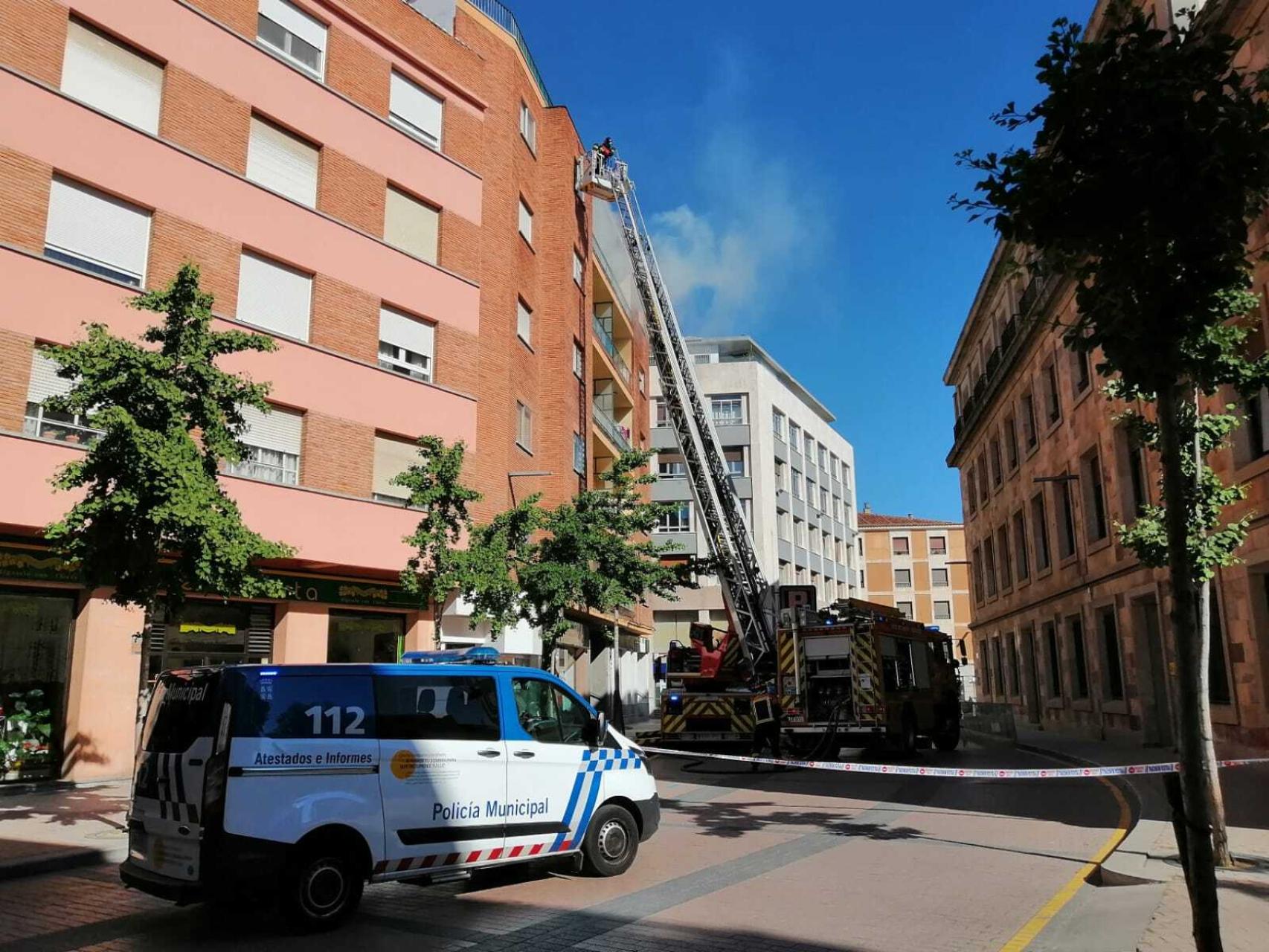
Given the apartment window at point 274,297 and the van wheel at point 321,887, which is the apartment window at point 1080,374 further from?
the van wheel at point 321,887

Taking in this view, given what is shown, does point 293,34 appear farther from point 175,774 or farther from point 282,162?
point 175,774

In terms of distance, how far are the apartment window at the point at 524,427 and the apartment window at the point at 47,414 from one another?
34.9 feet

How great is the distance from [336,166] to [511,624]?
965 centimetres

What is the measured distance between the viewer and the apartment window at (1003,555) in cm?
3706

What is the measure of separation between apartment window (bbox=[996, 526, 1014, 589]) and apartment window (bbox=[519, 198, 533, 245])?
20.4 m

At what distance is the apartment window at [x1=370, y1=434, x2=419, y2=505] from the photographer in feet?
65.4

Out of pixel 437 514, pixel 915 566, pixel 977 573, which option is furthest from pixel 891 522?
pixel 437 514

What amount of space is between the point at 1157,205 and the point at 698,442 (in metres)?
20.9

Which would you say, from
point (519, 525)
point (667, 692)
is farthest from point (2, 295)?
point (667, 692)

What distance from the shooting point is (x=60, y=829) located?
34.7ft

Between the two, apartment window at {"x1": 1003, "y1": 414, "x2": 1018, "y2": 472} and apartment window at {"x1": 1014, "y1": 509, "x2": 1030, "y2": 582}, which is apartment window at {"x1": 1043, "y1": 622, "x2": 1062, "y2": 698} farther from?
apartment window at {"x1": 1003, "y1": 414, "x2": 1018, "y2": 472}

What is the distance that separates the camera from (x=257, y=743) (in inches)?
266

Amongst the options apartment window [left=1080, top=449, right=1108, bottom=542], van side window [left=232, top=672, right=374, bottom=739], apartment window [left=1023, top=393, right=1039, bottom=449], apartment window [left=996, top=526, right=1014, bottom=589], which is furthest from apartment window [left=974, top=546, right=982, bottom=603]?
van side window [left=232, top=672, right=374, bottom=739]

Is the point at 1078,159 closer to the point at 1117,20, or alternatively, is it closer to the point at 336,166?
the point at 1117,20
